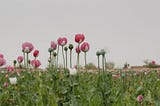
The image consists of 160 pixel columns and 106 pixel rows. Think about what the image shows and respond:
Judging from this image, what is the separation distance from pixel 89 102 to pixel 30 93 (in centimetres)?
136

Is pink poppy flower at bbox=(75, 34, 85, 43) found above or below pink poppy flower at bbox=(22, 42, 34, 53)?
above

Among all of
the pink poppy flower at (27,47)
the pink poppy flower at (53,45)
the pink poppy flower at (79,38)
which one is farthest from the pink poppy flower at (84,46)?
the pink poppy flower at (27,47)

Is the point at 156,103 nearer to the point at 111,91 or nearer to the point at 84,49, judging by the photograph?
the point at 111,91

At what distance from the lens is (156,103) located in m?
3.29

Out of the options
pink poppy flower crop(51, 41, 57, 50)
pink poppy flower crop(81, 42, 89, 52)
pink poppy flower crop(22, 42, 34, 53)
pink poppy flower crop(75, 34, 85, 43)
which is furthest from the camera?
pink poppy flower crop(22, 42, 34, 53)

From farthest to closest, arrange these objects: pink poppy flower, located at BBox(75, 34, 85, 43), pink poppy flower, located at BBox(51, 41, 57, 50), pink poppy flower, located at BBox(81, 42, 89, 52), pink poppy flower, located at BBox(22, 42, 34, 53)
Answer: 1. pink poppy flower, located at BBox(22, 42, 34, 53)
2. pink poppy flower, located at BBox(51, 41, 57, 50)
3. pink poppy flower, located at BBox(81, 42, 89, 52)
4. pink poppy flower, located at BBox(75, 34, 85, 43)

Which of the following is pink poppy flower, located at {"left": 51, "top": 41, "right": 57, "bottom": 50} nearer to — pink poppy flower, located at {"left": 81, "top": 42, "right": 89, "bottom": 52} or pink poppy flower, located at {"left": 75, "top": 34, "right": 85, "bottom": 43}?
pink poppy flower, located at {"left": 81, "top": 42, "right": 89, "bottom": 52}

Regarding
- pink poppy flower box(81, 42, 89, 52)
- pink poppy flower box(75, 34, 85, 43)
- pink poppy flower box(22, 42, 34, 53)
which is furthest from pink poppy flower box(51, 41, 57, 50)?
pink poppy flower box(75, 34, 85, 43)

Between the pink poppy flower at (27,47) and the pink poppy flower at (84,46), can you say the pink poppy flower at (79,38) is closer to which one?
the pink poppy flower at (84,46)

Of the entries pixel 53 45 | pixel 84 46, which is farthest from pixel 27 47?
pixel 84 46

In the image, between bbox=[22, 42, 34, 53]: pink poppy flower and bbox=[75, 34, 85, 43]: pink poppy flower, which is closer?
bbox=[75, 34, 85, 43]: pink poppy flower

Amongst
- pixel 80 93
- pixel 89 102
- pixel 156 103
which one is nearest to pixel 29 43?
pixel 80 93

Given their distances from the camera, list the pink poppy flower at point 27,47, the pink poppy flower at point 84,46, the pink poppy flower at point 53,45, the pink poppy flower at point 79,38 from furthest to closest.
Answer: the pink poppy flower at point 27,47
the pink poppy flower at point 53,45
the pink poppy flower at point 84,46
the pink poppy flower at point 79,38

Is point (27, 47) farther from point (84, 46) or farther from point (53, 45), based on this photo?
point (84, 46)
